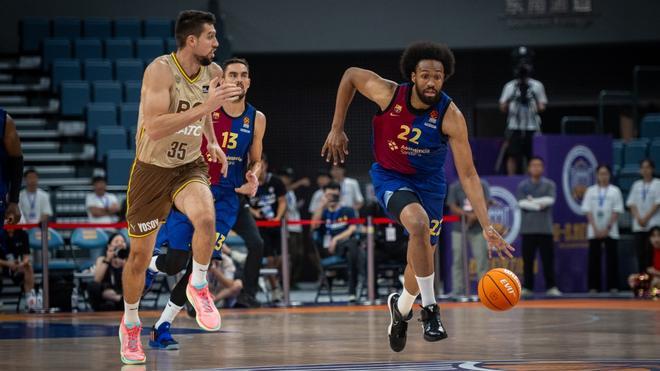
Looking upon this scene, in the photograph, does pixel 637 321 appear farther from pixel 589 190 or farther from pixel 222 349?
pixel 589 190

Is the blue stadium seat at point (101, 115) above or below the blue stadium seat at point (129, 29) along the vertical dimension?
below

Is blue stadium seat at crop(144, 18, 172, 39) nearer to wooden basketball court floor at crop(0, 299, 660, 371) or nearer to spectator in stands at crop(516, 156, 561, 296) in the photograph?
spectator in stands at crop(516, 156, 561, 296)

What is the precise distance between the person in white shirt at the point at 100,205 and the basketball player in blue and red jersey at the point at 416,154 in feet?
27.9

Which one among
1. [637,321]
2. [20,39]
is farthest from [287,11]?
[637,321]

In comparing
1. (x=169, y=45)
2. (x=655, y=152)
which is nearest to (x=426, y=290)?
(x=655, y=152)

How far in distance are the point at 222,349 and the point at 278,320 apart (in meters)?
3.41

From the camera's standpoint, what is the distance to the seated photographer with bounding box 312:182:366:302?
48.8 ft

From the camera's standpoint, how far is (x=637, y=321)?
34.0 feet

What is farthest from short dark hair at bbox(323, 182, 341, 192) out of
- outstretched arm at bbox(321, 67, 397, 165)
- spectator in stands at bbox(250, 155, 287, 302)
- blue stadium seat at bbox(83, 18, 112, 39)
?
outstretched arm at bbox(321, 67, 397, 165)

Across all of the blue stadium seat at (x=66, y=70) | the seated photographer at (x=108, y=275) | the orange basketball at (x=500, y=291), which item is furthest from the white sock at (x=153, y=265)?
the blue stadium seat at (x=66, y=70)

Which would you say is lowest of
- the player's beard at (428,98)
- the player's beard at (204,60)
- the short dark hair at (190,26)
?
the player's beard at (428,98)

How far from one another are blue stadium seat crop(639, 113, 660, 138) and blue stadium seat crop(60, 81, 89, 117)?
996cm

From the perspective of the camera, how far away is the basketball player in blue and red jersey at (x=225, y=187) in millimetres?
8070

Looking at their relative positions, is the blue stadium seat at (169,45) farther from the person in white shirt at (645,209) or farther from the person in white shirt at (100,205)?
the person in white shirt at (645,209)
